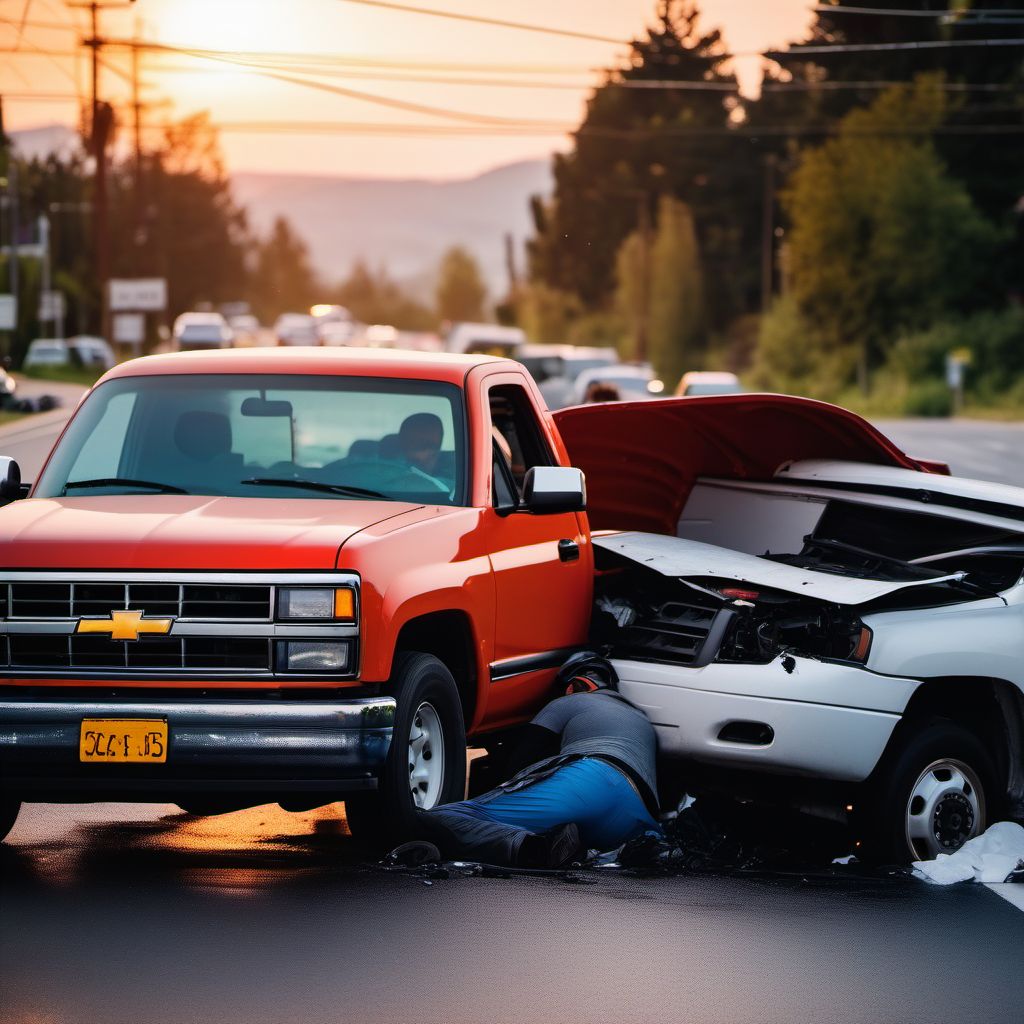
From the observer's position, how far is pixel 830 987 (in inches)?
243

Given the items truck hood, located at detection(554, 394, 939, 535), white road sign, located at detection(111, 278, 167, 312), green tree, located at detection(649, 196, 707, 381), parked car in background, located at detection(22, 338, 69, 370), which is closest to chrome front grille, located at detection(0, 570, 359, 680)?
truck hood, located at detection(554, 394, 939, 535)

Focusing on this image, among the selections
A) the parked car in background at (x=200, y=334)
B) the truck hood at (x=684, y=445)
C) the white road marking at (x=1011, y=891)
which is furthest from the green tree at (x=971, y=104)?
the white road marking at (x=1011, y=891)

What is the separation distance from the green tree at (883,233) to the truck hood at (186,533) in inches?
2941

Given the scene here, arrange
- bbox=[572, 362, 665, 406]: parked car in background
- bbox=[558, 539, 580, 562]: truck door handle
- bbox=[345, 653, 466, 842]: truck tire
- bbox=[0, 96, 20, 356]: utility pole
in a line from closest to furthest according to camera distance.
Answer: bbox=[345, 653, 466, 842]: truck tire → bbox=[558, 539, 580, 562]: truck door handle → bbox=[572, 362, 665, 406]: parked car in background → bbox=[0, 96, 20, 356]: utility pole

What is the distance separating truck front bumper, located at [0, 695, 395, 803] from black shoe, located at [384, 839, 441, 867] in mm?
434

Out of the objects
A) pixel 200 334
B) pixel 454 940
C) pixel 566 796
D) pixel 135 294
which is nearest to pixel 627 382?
pixel 566 796

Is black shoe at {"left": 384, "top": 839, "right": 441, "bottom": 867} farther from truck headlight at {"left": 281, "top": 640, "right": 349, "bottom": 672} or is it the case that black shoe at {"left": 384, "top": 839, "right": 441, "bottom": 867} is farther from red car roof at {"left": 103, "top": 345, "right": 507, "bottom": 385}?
red car roof at {"left": 103, "top": 345, "right": 507, "bottom": 385}

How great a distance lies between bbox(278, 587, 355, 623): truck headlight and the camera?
712 cm

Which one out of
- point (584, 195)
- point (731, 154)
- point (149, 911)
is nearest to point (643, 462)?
point (149, 911)

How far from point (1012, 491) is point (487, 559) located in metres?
2.84

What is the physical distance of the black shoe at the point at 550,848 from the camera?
7520mm

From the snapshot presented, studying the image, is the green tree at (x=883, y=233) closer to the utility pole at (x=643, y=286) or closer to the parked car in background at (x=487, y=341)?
the utility pole at (x=643, y=286)

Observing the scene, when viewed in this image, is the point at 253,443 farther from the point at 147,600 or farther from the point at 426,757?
the point at 426,757

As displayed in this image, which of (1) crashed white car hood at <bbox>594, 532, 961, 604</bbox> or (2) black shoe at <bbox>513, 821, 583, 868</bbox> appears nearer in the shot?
(2) black shoe at <bbox>513, 821, 583, 868</bbox>
